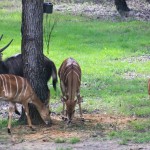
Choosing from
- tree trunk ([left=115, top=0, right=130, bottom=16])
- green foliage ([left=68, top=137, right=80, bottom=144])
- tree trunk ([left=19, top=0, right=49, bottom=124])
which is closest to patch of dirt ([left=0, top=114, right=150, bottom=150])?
green foliage ([left=68, top=137, right=80, bottom=144])

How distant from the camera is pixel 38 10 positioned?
10445 millimetres

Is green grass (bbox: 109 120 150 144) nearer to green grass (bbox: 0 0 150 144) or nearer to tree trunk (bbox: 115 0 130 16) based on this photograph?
green grass (bbox: 0 0 150 144)

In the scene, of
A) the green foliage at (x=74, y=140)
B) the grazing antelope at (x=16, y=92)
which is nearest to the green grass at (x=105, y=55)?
the green foliage at (x=74, y=140)

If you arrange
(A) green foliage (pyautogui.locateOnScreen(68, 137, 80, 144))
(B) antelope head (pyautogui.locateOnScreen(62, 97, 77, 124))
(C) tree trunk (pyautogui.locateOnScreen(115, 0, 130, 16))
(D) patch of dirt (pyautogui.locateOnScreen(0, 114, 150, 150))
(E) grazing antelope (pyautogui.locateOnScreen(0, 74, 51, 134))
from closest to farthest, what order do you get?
(D) patch of dirt (pyautogui.locateOnScreen(0, 114, 150, 150)), (A) green foliage (pyautogui.locateOnScreen(68, 137, 80, 144)), (E) grazing antelope (pyautogui.locateOnScreen(0, 74, 51, 134)), (B) antelope head (pyautogui.locateOnScreen(62, 97, 77, 124)), (C) tree trunk (pyautogui.locateOnScreen(115, 0, 130, 16))

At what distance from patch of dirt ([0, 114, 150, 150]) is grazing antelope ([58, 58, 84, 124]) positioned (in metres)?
0.30

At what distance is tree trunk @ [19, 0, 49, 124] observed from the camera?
10422mm

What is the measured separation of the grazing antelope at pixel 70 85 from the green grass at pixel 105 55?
0.91 m

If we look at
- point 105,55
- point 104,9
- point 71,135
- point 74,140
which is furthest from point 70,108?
point 104,9

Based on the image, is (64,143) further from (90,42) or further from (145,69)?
(90,42)

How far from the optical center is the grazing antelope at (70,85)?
1027 cm

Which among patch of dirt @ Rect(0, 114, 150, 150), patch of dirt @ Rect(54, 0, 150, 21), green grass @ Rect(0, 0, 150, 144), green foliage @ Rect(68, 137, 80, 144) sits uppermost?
green foliage @ Rect(68, 137, 80, 144)

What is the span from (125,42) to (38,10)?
9.92 m

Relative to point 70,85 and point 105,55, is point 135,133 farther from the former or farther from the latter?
point 105,55

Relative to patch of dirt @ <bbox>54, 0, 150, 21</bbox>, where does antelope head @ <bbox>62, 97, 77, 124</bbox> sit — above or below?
Answer: above
